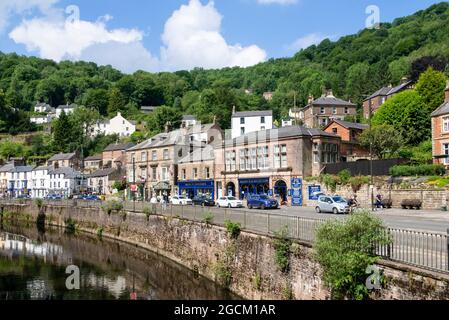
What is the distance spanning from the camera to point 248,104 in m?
140

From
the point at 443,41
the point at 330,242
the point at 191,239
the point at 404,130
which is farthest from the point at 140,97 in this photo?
the point at 330,242

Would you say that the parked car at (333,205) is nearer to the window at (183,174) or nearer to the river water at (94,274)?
the river water at (94,274)

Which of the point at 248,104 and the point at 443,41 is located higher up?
the point at 443,41

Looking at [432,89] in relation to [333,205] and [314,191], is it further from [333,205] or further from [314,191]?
[333,205]

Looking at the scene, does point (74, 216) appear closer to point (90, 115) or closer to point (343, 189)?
point (343, 189)

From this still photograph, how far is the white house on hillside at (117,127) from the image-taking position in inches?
5420

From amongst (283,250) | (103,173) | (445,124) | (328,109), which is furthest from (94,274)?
(328,109)

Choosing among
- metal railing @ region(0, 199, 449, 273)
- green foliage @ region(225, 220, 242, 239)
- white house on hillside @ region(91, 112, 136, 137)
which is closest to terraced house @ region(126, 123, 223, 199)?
metal railing @ region(0, 199, 449, 273)

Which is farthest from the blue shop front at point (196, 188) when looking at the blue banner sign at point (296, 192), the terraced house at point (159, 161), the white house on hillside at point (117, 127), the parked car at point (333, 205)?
the white house on hillside at point (117, 127)

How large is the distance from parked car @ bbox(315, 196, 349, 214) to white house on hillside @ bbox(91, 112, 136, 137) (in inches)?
4159

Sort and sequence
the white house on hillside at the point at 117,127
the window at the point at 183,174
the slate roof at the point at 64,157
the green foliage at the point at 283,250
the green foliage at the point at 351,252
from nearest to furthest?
the green foliage at the point at 351,252 < the green foliage at the point at 283,250 < the window at the point at 183,174 < the slate roof at the point at 64,157 < the white house on hillside at the point at 117,127

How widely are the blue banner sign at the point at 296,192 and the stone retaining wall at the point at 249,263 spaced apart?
1682 centimetres

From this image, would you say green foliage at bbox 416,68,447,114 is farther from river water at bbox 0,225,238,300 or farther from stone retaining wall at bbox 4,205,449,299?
river water at bbox 0,225,238,300

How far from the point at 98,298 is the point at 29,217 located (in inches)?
1835
